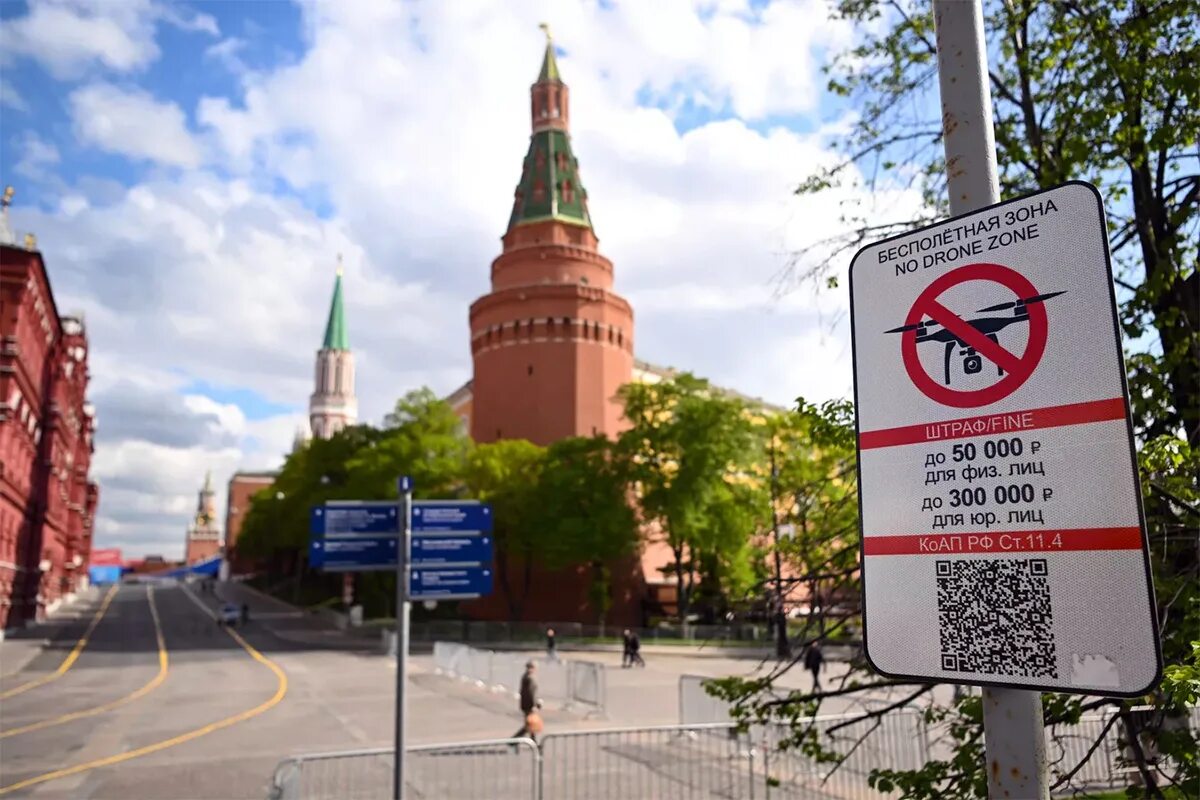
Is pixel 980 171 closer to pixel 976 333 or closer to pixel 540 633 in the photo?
pixel 976 333

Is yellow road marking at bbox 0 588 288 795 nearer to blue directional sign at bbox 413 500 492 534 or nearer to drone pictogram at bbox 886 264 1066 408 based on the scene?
blue directional sign at bbox 413 500 492 534

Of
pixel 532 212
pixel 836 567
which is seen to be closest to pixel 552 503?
pixel 532 212

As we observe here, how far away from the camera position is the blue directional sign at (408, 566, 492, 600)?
923 cm

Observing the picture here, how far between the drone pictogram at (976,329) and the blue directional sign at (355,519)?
750cm

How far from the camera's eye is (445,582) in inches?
369

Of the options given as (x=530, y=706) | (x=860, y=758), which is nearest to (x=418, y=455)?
(x=530, y=706)

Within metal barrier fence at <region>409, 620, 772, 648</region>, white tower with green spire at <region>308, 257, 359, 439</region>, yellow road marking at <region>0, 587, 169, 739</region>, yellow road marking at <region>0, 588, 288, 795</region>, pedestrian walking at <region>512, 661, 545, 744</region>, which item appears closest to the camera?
yellow road marking at <region>0, 588, 288, 795</region>

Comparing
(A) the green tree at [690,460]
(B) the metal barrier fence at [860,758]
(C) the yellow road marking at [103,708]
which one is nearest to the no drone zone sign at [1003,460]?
(B) the metal barrier fence at [860,758]

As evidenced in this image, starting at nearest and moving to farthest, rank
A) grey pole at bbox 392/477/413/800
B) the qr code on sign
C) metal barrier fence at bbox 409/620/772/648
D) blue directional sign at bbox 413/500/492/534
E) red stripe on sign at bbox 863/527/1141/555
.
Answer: red stripe on sign at bbox 863/527/1141/555 → the qr code on sign → grey pole at bbox 392/477/413/800 → blue directional sign at bbox 413/500/492/534 → metal barrier fence at bbox 409/620/772/648

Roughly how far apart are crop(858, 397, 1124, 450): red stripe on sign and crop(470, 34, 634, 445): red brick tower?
154 ft

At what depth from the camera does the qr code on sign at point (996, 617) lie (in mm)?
2057

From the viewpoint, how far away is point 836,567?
6438mm

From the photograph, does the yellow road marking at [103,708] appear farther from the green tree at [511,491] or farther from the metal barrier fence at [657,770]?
the green tree at [511,491]

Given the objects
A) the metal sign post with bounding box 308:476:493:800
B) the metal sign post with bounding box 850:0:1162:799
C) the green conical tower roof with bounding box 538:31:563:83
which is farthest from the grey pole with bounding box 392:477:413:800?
the green conical tower roof with bounding box 538:31:563:83
